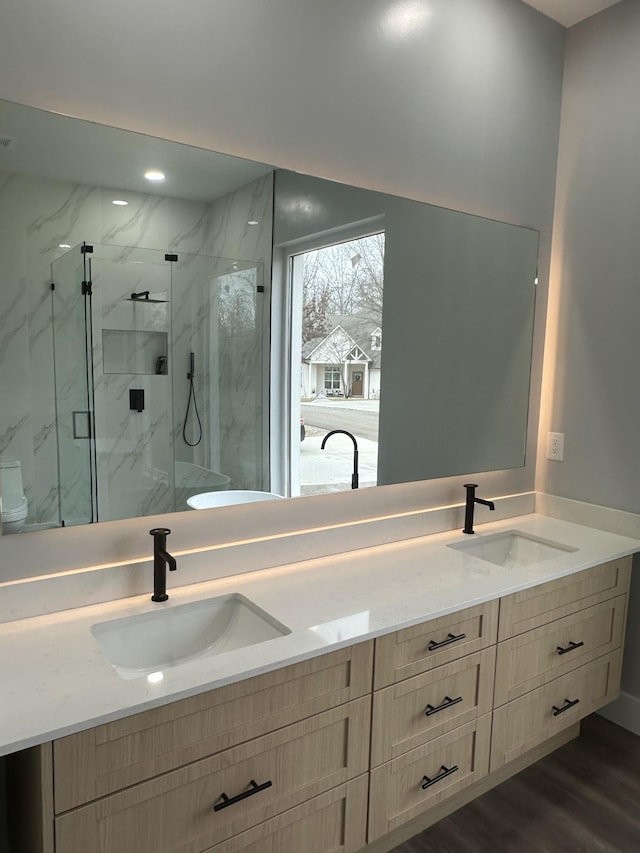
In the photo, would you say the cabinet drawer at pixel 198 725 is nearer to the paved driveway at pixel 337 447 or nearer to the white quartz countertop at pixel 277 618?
the white quartz countertop at pixel 277 618

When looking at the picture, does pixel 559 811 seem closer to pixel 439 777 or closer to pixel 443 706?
pixel 439 777

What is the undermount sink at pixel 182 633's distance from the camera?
145cm

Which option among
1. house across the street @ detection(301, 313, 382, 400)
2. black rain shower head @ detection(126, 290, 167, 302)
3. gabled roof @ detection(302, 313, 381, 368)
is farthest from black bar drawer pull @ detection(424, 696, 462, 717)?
black rain shower head @ detection(126, 290, 167, 302)

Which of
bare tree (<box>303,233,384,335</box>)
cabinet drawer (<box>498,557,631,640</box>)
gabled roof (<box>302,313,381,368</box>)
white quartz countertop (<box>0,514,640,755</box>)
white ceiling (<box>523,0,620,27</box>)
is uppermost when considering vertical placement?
white ceiling (<box>523,0,620,27</box>)

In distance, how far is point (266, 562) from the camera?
1849 mm

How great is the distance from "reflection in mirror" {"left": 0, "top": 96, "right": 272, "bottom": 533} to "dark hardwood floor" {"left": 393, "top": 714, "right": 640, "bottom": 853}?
4.27 feet

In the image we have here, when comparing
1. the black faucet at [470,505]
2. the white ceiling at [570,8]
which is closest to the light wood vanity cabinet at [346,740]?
the black faucet at [470,505]

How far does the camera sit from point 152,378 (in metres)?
1.62

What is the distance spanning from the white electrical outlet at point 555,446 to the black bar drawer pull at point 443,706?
1297mm

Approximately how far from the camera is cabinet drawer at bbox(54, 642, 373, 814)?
1.09 meters

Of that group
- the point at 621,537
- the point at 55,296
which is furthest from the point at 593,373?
the point at 55,296

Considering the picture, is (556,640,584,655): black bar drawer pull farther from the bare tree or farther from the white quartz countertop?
the bare tree

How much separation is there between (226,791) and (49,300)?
1189 mm

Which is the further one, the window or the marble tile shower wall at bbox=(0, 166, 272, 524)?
the window
